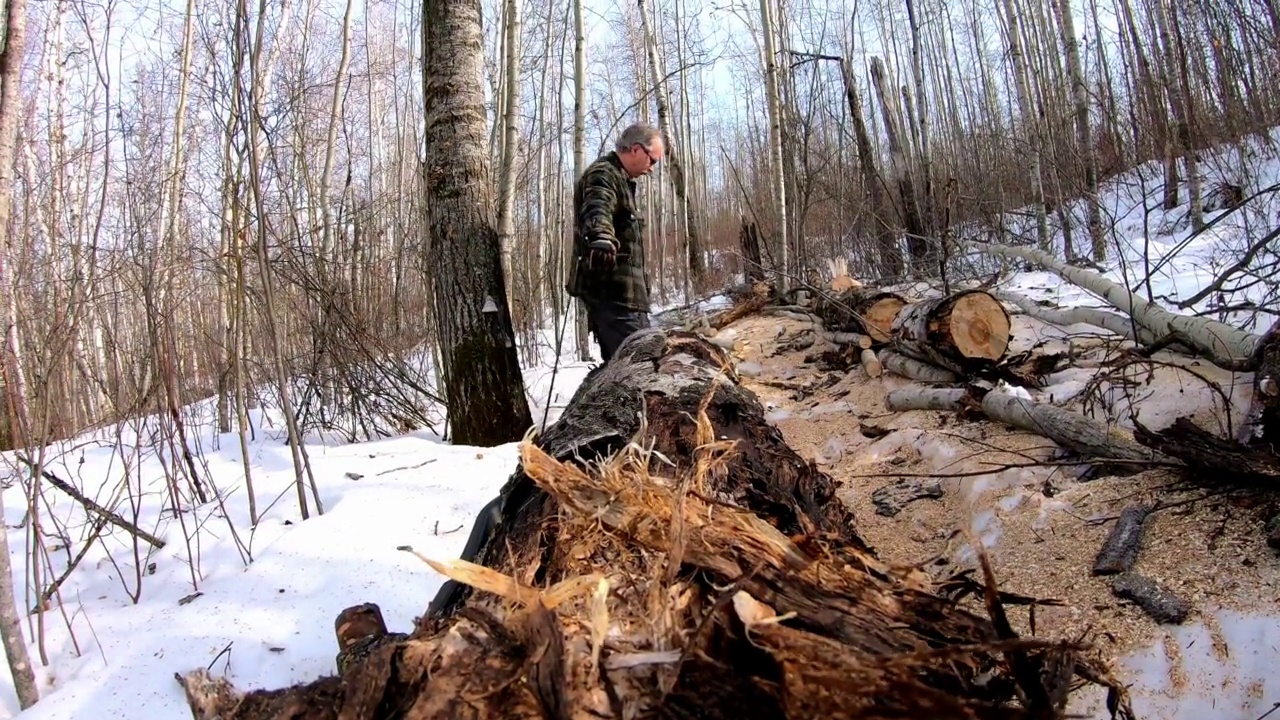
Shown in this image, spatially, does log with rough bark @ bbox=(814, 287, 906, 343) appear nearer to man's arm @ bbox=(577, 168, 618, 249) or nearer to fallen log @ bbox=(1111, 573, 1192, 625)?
man's arm @ bbox=(577, 168, 618, 249)

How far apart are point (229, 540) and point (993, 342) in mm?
3364

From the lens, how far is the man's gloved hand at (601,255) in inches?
142

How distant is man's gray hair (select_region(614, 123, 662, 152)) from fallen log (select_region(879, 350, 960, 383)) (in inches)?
71.2

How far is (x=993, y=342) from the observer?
3.27 m

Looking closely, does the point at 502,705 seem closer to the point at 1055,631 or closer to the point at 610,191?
the point at 1055,631

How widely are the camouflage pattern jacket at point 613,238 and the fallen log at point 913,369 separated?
1.42 metres

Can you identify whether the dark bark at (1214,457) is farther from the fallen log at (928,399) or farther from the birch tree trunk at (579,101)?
the birch tree trunk at (579,101)

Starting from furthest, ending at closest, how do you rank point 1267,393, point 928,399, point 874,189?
point 874,189, point 928,399, point 1267,393

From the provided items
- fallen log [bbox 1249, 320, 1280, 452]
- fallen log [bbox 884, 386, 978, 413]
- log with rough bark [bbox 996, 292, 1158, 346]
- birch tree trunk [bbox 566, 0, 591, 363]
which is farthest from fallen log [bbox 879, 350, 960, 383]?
birch tree trunk [bbox 566, 0, 591, 363]

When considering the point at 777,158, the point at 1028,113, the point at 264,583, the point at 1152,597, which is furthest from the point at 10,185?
the point at 1028,113

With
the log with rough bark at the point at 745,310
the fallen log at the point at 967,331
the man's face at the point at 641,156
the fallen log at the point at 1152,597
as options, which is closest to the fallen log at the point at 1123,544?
the fallen log at the point at 1152,597

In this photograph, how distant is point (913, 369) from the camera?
3520 mm

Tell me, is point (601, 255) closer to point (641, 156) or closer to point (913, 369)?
point (641, 156)

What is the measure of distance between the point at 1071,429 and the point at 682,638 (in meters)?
1.91
